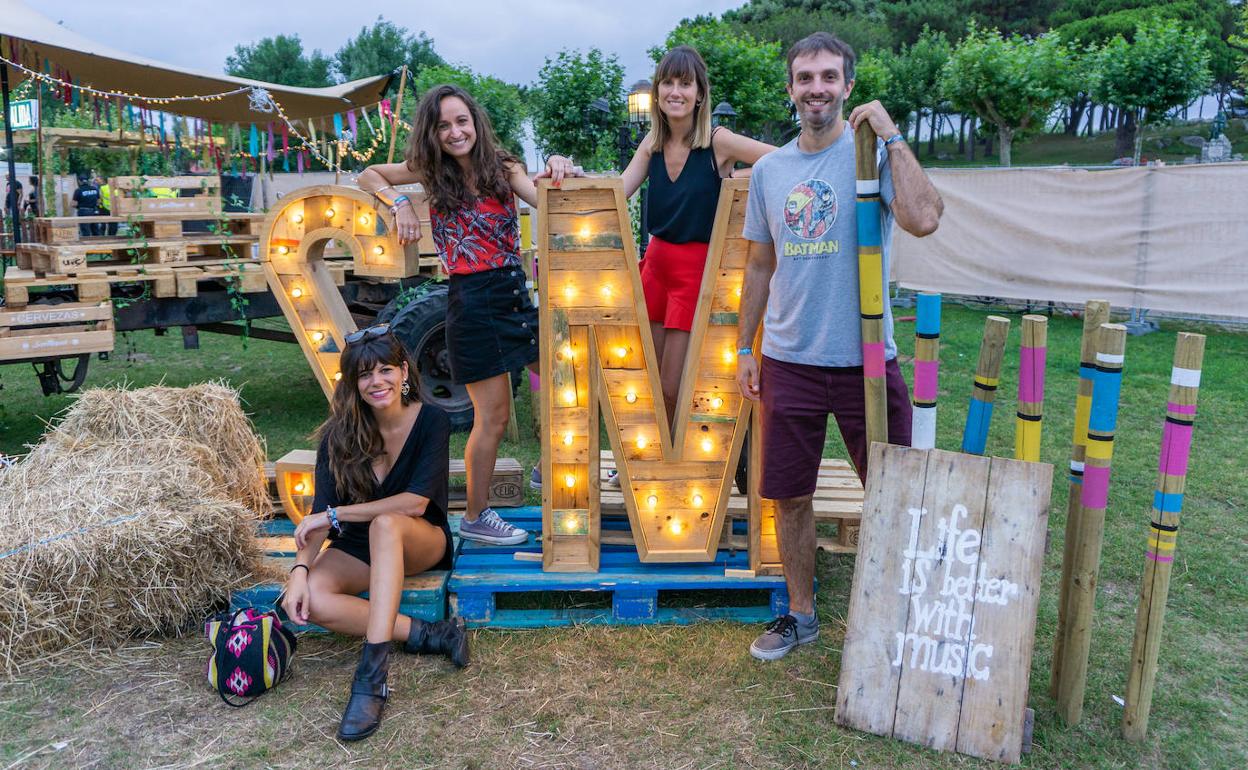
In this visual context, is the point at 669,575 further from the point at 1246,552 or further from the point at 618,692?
the point at 1246,552

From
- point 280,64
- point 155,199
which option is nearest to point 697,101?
point 155,199

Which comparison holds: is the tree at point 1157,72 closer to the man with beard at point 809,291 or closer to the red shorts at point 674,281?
the red shorts at point 674,281

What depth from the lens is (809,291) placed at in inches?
112

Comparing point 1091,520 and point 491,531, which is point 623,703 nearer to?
point 491,531

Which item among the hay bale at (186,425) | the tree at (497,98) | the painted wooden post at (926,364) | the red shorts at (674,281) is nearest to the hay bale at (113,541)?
the hay bale at (186,425)

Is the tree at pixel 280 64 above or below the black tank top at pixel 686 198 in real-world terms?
above

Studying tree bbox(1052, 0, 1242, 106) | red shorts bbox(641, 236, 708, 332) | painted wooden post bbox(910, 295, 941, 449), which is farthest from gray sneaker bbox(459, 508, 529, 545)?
tree bbox(1052, 0, 1242, 106)

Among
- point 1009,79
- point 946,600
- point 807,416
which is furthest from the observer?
point 1009,79

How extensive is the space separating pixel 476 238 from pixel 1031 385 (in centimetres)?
212

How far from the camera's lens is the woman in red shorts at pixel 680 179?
330 cm

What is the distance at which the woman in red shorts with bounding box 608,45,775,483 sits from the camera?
330 centimetres

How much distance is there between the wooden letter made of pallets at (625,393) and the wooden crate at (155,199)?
11.6 ft

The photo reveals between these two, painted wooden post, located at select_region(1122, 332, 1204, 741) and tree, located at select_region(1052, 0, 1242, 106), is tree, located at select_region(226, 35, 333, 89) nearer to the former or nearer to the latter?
tree, located at select_region(1052, 0, 1242, 106)

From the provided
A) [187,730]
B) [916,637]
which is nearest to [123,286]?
[187,730]
